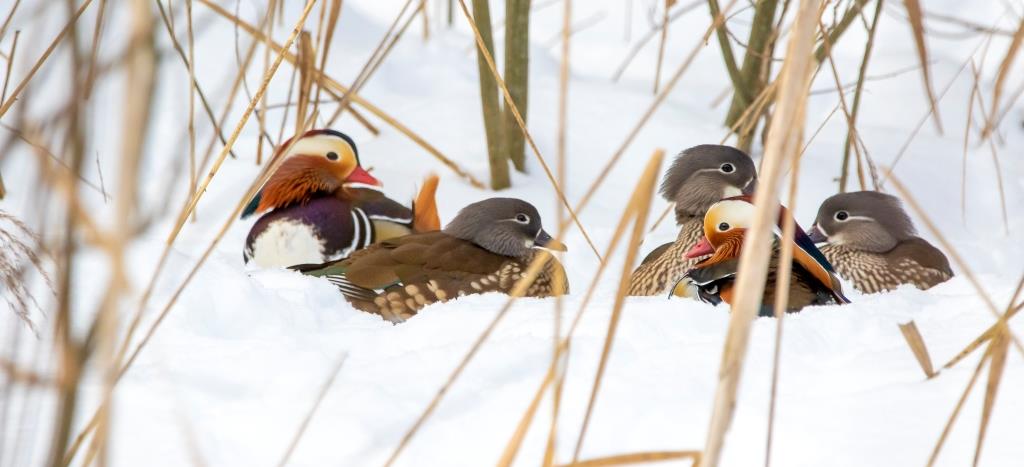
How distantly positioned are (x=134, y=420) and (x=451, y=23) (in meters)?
4.50

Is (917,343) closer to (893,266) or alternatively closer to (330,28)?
(330,28)

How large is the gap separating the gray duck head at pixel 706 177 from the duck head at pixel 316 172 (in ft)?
3.20

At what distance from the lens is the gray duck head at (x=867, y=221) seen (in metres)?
3.63

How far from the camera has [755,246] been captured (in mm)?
934

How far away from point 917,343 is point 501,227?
7.17 feet

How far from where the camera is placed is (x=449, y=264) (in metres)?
3.32

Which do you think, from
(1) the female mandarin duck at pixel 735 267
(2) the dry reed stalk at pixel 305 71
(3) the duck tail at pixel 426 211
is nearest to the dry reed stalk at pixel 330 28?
(2) the dry reed stalk at pixel 305 71

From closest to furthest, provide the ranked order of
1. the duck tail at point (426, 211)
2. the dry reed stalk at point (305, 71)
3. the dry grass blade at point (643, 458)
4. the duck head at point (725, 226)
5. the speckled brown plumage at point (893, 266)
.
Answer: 1. the dry grass blade at point (643, 458)
2. the dry reed stalk at point (305, 71)
3. the duck head at point (725, 226)
4. the speckled brown plumage at point (893, 266)
5. the duck tail at point (426, 211)

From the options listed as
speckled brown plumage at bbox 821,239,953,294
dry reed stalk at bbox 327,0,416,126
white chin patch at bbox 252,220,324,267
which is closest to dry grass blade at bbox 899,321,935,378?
dry reed stalk at bbox 327,0,416,126

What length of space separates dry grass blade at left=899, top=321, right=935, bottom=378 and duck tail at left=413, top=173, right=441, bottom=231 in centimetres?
258

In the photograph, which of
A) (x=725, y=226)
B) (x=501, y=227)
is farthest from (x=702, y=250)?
(x=501, y=227)

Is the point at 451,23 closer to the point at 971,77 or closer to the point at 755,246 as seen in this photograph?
the point at 971,77

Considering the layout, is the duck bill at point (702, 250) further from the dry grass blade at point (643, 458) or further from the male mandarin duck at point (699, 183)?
the dry grass blade at point (643, 458)

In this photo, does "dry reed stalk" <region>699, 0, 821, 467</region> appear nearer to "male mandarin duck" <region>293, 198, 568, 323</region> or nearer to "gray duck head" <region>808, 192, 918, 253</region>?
"male mandarin duck" <region>293, 198, 568, 323</region>
